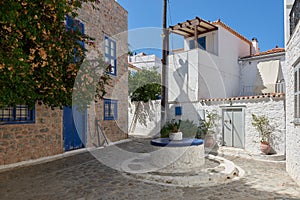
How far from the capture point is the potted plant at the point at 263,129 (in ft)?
30.4

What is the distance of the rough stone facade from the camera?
11641mm

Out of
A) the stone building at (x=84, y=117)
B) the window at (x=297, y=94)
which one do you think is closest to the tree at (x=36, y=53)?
the stone building at (x=84, y=117)

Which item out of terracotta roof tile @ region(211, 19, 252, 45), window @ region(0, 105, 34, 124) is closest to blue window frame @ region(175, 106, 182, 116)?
terracotta roof tile @ region(211, 19, 252, 45)

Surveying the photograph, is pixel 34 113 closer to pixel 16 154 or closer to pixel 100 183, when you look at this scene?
pixel 16 154

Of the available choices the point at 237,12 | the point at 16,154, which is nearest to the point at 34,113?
the point at 16,154

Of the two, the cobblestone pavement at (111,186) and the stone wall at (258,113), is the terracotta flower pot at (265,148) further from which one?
the cobblestone pavement at (111,186)

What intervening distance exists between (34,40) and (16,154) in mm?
5311

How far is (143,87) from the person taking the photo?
62.2ft

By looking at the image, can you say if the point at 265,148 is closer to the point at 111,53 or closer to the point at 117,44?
the point at 111,53

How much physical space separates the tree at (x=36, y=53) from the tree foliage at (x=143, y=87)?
1275 cm

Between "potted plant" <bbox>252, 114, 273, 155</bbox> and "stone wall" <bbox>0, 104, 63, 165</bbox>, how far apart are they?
8719mm

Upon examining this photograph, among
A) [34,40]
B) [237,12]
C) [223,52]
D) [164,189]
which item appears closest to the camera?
[34,40]

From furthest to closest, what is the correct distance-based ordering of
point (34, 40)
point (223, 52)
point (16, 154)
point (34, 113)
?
point (223, 52) → point (34, 113) → point (16, 154) → point (34, 40)

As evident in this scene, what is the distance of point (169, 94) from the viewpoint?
48.7 feet
